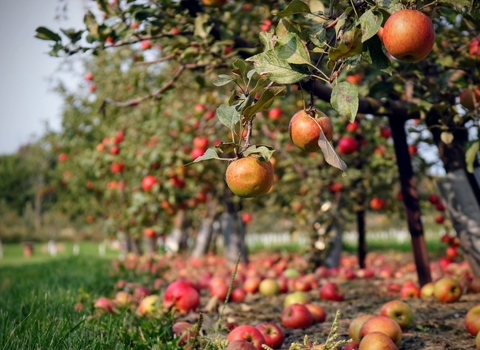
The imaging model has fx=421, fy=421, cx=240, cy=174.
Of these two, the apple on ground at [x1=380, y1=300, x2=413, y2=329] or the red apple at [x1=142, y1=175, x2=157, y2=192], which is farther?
the red apple at [x1=142, y1=175, x2=157, y2=192]

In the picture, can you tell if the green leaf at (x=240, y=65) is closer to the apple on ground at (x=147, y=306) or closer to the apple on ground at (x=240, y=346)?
the apple on ground at (x=240, y=346)

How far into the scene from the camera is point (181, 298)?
294 centimetres

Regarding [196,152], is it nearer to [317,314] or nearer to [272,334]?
[317,314]

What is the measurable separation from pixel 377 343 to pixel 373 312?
3.95 feet

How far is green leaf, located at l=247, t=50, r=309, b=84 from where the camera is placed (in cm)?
134

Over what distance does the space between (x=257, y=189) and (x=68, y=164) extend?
12.6 metres

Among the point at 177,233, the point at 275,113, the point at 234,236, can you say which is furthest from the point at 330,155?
the point at 177,233

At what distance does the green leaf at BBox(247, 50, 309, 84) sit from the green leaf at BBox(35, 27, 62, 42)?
5.73 feet

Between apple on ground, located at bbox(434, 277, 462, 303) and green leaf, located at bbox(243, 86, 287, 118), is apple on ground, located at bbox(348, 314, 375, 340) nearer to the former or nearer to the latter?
apple on ground, located at bbox(434, 277, 462, 303)

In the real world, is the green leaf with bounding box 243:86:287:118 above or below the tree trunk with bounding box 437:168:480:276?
above

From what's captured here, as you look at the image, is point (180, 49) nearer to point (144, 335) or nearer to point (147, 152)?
point (144, 335)

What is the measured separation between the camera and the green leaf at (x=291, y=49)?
1.32m

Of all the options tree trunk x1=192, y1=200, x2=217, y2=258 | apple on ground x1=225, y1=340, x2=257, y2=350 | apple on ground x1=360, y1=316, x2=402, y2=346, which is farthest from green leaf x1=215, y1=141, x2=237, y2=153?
tree trunk x1=192, y1=200, x2=217, y2=258

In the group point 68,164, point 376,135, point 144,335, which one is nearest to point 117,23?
point 144,335
